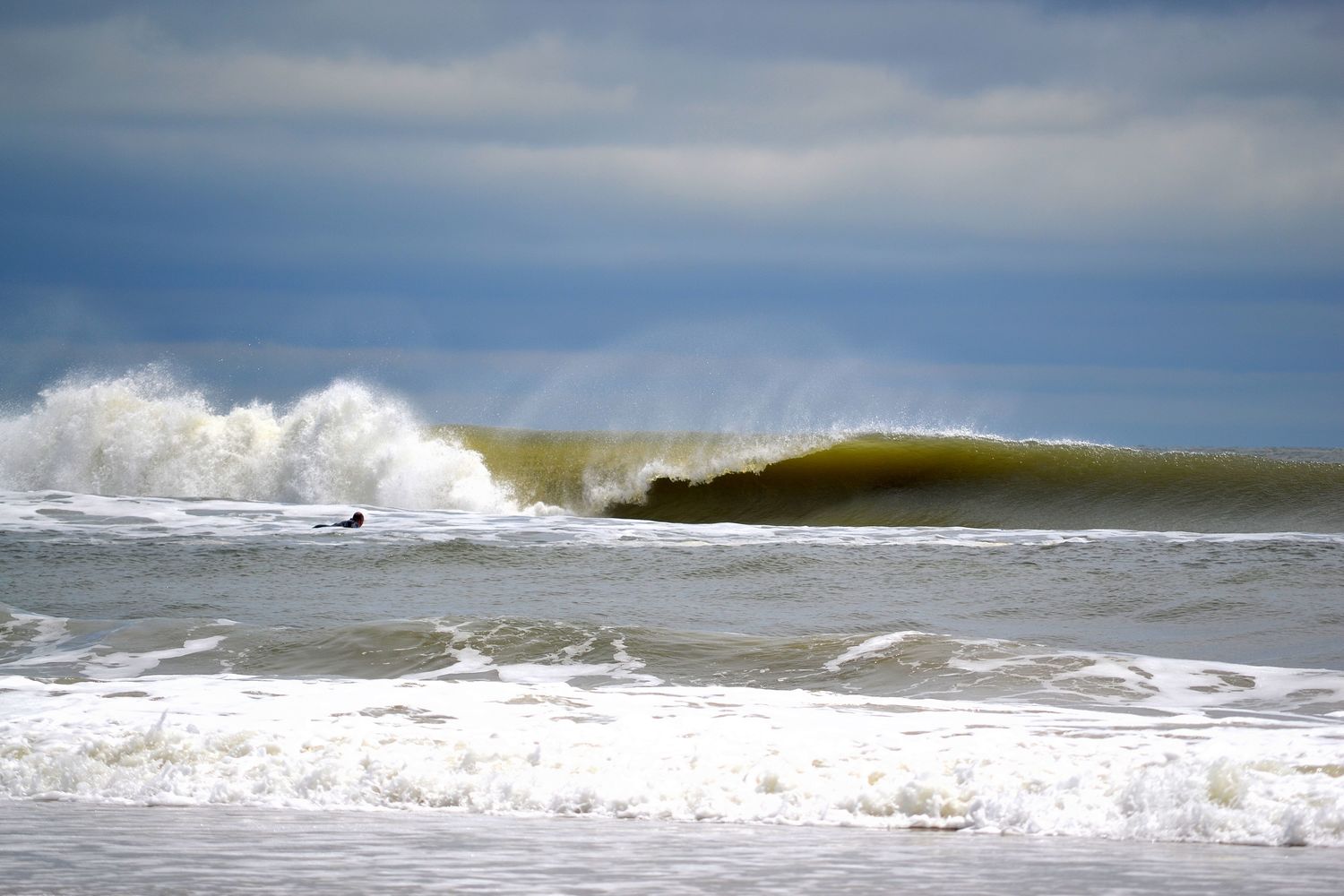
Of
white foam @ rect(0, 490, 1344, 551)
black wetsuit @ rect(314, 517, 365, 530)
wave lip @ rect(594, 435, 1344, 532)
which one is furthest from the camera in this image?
wave lip @ rect(594, 435, 1344, 532)

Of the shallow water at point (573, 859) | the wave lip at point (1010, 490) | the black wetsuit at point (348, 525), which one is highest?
the wave lip at point (1010, 490)

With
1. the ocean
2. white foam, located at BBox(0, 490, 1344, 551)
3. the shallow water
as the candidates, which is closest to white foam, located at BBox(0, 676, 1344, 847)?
the ocean

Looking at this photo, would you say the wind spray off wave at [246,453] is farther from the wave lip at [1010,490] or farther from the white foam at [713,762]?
the white foam at [713,762]

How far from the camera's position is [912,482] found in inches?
843

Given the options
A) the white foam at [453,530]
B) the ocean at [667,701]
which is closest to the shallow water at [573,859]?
the ocean at [667,701]

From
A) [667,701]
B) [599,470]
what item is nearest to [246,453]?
[599,470]

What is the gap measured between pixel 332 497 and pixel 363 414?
164cm

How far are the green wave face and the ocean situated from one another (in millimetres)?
254

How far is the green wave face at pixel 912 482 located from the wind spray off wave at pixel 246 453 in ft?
4.85

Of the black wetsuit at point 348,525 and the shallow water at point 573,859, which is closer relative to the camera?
the shallow water at point 573,859

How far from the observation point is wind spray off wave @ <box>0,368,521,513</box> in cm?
2041

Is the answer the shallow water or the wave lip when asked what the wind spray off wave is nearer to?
the wave lip

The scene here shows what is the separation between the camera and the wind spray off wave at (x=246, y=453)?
803 inches

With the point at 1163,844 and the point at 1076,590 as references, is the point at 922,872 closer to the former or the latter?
the point at 1163,844
